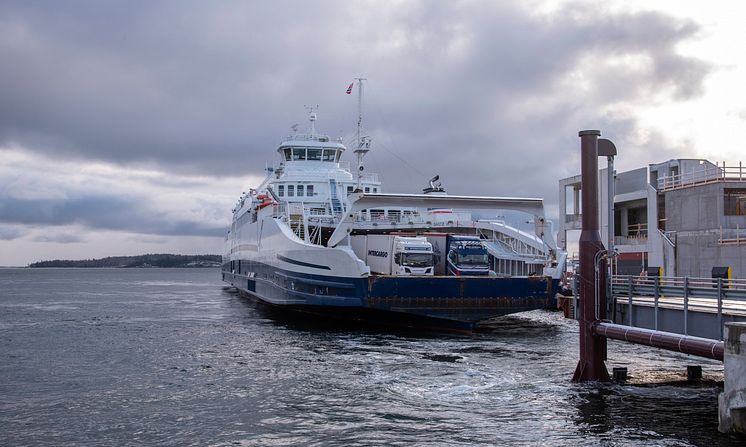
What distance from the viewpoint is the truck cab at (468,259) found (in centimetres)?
3456

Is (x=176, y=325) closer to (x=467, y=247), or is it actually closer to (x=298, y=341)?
(x=298, y=341)

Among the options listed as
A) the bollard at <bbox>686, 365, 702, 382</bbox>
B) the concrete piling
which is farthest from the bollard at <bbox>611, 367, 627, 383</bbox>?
the concrete piling

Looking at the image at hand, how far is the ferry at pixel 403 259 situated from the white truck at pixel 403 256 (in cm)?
5

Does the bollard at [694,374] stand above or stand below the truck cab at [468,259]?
below

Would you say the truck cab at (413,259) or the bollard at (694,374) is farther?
the truck cab at (413,259)

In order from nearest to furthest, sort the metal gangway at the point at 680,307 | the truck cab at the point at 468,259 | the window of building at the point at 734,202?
the metal gangway at the point at 680,307 < the truck cab at the point at 468,259 < the window of building at the point at 734,202

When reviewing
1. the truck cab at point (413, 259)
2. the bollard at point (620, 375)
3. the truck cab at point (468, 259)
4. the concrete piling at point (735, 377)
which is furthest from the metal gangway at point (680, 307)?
the truck cab at point (468, 259)

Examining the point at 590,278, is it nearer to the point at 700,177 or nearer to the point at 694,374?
the point at 694,374

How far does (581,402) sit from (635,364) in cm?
684

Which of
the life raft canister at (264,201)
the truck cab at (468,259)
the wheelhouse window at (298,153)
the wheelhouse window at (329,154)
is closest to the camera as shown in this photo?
the truck cab at (468,259)

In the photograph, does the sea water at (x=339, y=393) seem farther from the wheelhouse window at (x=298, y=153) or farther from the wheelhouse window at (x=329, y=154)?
the wheelhouse window at (x=329, y=154)

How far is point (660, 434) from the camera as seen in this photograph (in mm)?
15039

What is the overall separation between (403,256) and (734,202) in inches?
850

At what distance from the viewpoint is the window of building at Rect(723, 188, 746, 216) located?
138 ft
